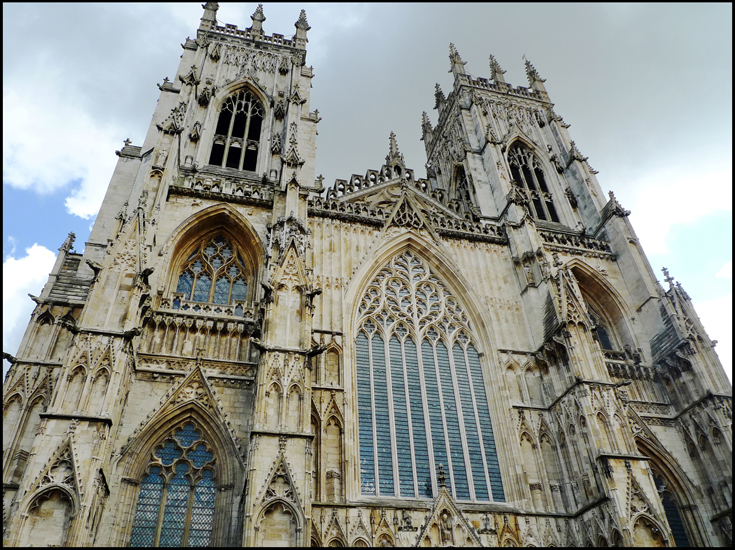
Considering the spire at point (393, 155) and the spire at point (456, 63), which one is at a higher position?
the spire at point (456, 63)

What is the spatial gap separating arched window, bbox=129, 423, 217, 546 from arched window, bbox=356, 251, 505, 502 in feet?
12.6

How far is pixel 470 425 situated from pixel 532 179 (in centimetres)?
1455

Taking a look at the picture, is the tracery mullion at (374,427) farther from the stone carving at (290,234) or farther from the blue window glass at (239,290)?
the blue window glass at (239,290)

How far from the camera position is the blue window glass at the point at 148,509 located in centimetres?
1187

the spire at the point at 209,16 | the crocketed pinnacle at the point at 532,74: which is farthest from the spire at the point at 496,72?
the spire at the point at 209,16

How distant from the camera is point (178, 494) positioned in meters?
12.6

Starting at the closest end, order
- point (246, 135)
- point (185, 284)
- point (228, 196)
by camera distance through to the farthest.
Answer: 1. point (185, 284)
2. point (228, 196)
3. point (246, 135)

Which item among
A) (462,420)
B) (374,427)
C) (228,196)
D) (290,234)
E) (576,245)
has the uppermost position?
(576,245)

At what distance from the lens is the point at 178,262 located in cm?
1722

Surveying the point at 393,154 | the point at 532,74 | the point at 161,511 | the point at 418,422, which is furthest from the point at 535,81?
the point at 161,511

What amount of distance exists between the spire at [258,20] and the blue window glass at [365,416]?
18.8 meters

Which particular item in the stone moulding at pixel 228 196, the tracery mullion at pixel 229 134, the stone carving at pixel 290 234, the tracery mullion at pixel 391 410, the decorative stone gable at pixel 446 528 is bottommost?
the decorative stone gable at pixel 446 528

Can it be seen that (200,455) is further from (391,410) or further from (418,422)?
(418,422)

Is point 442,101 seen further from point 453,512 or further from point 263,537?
point 263,537
